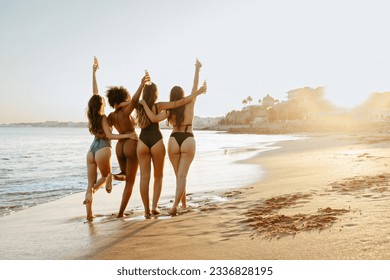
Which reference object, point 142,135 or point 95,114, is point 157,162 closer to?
point 142,135

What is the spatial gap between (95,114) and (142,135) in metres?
0.76

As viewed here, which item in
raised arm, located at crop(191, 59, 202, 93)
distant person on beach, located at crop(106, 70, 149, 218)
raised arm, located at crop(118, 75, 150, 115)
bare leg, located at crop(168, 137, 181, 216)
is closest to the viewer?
raised arm, located at crop(118, 75, 150, 115)

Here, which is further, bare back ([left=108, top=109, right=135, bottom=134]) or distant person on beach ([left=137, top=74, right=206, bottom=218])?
bare back ([left=108, top=109, right=135, bottom=134])

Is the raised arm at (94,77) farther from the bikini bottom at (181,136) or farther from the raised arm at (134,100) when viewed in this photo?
the bikini bottom at (181,136)

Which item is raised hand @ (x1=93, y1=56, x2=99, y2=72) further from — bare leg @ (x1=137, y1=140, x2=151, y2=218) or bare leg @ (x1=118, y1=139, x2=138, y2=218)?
bare leg @ (x1=137, y1=140, x2=151, y2=218)

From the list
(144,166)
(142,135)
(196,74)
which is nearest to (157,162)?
(144,166)

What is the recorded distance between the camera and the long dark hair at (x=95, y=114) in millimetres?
5414

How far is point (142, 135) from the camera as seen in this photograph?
17.4ft

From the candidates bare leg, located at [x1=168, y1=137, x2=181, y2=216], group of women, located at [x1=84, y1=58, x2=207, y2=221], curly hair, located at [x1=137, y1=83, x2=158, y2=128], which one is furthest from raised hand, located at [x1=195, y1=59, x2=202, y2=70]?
bare leg, located at [x1=168, y1=137, x2=181, y2=216]

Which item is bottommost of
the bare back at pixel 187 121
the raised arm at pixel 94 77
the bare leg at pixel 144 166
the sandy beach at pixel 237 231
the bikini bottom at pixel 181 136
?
the sandy beach at pixel 237 231

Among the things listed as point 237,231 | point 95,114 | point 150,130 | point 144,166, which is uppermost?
point 95,114

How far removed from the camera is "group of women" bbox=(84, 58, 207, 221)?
17.4ft

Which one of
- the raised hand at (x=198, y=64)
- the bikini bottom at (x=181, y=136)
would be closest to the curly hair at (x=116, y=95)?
the bikini bottom at (x=181, y=136)
